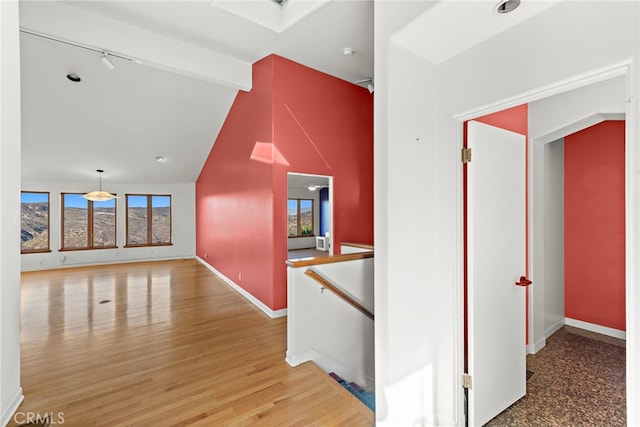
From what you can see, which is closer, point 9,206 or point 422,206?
point 9,206

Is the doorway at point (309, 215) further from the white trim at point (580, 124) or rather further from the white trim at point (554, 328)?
the white trim at point (554, 328)

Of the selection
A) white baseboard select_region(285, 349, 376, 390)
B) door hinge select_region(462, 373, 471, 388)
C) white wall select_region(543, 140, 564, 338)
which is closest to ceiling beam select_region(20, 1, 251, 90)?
white baseboard select_region(285, 349, 376, 390)

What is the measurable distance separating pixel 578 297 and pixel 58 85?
795 cm

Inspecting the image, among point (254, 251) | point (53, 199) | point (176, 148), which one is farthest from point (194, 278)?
point (53, 199)

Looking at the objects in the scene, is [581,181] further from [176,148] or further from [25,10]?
[176,148]

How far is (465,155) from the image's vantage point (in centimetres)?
200

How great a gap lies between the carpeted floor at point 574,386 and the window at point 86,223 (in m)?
9.59

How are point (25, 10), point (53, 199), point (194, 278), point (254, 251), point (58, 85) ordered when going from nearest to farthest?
1. point (25, 10)
2. point (58, 85)
3. point (254, 251)
4. point (194, 278)
5. point (53, 199)

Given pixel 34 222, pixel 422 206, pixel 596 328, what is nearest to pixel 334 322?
pixel 422 206

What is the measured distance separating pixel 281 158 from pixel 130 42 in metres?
2.34

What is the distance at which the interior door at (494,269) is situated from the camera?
6.58 feet

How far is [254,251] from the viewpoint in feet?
15.1

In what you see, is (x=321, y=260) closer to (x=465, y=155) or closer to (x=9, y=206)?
(x=465, y=155)

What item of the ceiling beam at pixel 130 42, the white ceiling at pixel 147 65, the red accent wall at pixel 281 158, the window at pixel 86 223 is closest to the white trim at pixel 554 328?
the red accent wall at pixel 281 158
